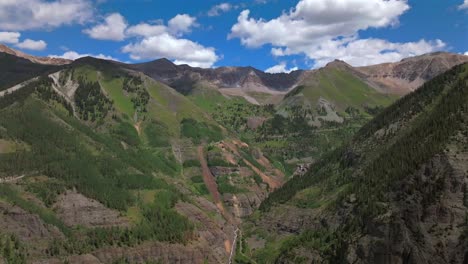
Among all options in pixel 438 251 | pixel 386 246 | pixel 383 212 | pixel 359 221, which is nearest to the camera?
pixel 438 251

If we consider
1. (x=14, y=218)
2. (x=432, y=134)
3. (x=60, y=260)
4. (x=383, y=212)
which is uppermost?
(x=432, y=134)

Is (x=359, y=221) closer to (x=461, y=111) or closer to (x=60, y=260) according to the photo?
(x=461, y=111)

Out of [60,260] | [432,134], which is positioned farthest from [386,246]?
[60,260]

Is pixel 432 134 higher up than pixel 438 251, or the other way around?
pixel 432 134

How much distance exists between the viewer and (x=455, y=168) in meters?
168

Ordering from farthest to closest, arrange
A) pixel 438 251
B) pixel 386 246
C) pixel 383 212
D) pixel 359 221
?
pixel 359 221 < pixel 383 212 < pixel 386 246 < pixel 438 251

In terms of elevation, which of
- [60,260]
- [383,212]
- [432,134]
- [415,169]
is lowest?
[60,260]

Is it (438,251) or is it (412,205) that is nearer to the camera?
(438,251)

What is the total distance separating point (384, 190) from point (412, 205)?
2298 cm

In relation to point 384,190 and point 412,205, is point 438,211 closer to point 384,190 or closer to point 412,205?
point 412,205

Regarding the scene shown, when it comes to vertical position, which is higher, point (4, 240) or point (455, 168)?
point (455, 168)

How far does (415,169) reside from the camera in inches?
7254

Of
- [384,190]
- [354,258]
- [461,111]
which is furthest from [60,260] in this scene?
[461,111]

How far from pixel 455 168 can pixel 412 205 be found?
16.8 m
